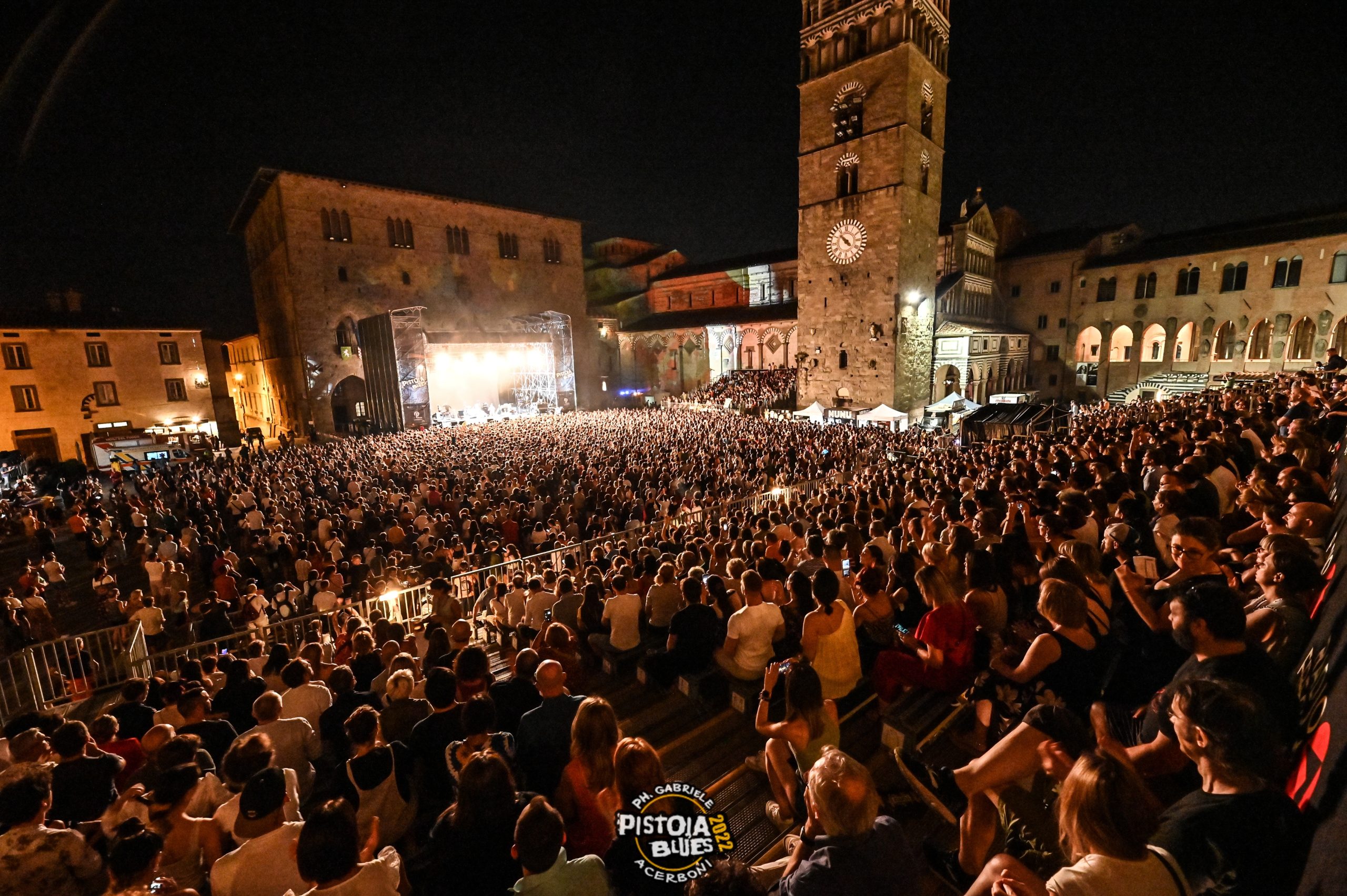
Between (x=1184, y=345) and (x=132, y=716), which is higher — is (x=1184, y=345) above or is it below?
above

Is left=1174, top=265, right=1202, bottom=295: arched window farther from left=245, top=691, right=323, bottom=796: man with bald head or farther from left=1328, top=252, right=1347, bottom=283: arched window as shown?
left=245, top=691, right=323, bottom=796: man with bald head

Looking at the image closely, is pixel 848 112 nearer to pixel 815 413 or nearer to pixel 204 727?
pixel 815 413

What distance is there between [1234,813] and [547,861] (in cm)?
238

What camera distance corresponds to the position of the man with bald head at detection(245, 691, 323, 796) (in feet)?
12.2

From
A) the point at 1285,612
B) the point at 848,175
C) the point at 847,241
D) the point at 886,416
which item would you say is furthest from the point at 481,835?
the point at 848,175

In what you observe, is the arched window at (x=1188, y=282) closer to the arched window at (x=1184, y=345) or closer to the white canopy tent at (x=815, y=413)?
the arched window at (x=1184, y=345)

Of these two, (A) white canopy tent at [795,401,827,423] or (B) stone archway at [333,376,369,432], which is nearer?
(A) white canopy tent at [795,401,827,423]

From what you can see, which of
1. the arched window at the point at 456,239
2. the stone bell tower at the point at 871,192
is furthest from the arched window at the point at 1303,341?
the arched window at the point at 456,239

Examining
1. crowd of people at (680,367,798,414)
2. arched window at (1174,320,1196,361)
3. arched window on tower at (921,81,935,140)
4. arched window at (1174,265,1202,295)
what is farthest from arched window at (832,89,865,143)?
arched window at (1174,320,1196,361)

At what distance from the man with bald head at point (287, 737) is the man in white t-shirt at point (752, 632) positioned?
10.2 ft

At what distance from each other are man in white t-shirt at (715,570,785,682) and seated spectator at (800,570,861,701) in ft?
1.42

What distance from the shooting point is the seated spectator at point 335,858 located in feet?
6.91

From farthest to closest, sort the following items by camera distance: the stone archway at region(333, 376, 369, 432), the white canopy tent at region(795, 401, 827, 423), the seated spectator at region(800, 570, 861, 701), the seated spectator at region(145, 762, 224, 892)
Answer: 1. the stone archway at region(333, 376, 369, 432)
2. the white canopy tent at region(795, 401, 827, 423)
3. the seated spectator at region(800, 570, 861, 701)
4. the seated spectator at region(145, 762, 224, 892)

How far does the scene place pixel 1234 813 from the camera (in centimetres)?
179
